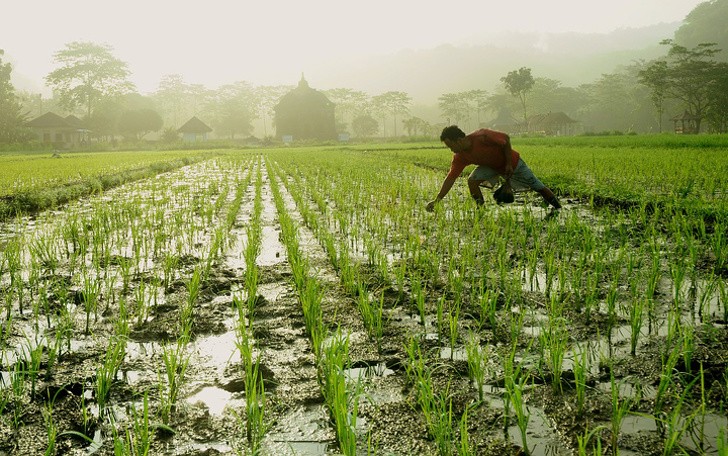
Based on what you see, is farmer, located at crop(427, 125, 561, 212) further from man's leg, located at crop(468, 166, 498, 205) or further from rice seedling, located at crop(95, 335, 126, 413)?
rice seedling, located at crop(95, 335, 126, 413)

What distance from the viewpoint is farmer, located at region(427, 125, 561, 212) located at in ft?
17.8

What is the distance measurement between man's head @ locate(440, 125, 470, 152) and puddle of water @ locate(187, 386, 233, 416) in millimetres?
3587

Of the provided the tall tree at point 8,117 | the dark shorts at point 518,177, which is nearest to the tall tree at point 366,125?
the tall tree at point 8,117

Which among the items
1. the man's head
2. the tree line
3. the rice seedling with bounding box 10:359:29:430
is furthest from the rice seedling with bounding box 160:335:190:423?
the tree line

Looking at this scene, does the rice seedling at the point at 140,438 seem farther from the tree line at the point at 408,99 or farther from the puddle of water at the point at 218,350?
the tree line at the point at 408,99

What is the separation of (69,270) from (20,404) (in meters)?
2.24

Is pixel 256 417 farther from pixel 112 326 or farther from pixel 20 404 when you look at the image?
pixel 112 326

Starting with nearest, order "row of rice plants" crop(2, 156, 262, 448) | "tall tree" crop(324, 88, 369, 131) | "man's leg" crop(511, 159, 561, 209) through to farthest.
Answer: "row of rice plants" crop(2, 156, 262, 448)
"man's leg" crop(511, 159, 561, 209)
"tall tree" crop(324, 88, 369, 131)

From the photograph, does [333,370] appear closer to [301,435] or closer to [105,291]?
[301,435]

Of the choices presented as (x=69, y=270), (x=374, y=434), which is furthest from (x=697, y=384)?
(x=69, y=270)

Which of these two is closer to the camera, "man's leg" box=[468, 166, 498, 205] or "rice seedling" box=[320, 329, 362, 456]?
"rice seedling" box=[320, 329, 362, 456]

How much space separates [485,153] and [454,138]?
688 millimetres

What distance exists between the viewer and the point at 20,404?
1723mm

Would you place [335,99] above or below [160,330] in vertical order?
above
